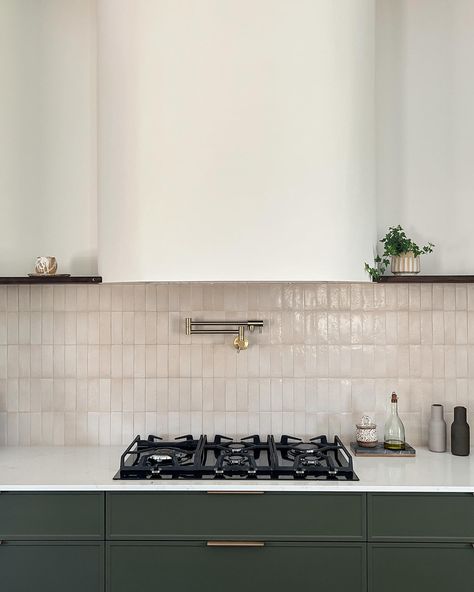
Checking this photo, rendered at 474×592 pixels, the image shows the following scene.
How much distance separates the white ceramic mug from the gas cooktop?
80cm

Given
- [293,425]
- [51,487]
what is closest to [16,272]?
[51,487]

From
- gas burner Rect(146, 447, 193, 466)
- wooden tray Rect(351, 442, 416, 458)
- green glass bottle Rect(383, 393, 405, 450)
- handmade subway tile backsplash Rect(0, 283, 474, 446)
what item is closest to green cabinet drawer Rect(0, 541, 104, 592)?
gas burner Rect(146, 447, 193, 466)

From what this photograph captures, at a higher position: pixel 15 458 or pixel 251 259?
pixel 251 259

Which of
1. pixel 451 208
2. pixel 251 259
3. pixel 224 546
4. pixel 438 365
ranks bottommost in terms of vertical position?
pixel 224 546

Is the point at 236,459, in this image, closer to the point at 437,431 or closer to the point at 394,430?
the point at 394,430

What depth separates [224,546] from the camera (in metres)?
2.15

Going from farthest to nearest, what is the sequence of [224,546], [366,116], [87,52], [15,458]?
[87,52] < [15,458] < [366,116] < [224,546]

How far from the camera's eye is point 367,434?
254 cm

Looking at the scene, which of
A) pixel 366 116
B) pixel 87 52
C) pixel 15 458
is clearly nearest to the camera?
pixel 366 116

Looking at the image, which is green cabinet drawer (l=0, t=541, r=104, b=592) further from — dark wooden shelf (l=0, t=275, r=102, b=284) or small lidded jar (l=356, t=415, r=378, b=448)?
small lidded jar (l=356, t=415, r=378, b=448)

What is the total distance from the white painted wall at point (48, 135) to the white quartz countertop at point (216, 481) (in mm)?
801

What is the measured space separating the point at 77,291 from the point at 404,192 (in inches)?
59.7

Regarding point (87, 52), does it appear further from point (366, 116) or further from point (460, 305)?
point (460, 305)

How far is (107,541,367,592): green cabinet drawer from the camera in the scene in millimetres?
2135
